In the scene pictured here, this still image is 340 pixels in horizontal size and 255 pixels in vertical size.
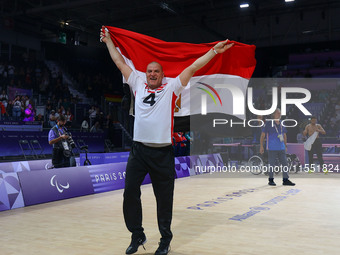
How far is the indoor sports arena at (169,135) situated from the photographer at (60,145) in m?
0.03

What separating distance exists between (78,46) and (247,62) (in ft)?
61.5

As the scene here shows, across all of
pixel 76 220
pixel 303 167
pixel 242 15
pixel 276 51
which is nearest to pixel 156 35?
pixel 242 15

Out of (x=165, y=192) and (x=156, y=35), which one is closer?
(x=165, y=192)

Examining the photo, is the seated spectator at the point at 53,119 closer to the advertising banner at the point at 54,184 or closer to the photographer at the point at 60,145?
the photographer at the point at 60,145

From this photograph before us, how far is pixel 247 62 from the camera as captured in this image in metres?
6.56

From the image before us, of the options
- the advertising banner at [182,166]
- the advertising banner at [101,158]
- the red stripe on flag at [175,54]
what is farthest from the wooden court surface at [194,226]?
the advertising banner at [101,158]

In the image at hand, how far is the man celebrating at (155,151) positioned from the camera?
359 cm

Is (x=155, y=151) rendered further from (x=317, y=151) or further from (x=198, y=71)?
(x=317, y=151)

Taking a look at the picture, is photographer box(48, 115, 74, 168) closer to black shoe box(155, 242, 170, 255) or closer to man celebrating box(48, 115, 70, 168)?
man celebrating box(48, 115, 70, 168)

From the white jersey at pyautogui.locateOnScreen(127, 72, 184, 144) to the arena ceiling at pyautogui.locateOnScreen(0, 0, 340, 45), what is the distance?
587 inches

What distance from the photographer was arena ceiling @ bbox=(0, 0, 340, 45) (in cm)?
1928

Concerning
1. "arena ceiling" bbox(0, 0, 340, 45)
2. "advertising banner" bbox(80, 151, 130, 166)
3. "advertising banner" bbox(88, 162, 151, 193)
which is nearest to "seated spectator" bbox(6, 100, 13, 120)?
"arena ceiling" bbox(0, 0, 340, 45)

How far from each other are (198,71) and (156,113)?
3.03 meters

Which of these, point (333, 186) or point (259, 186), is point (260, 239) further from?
point (333, 186)
